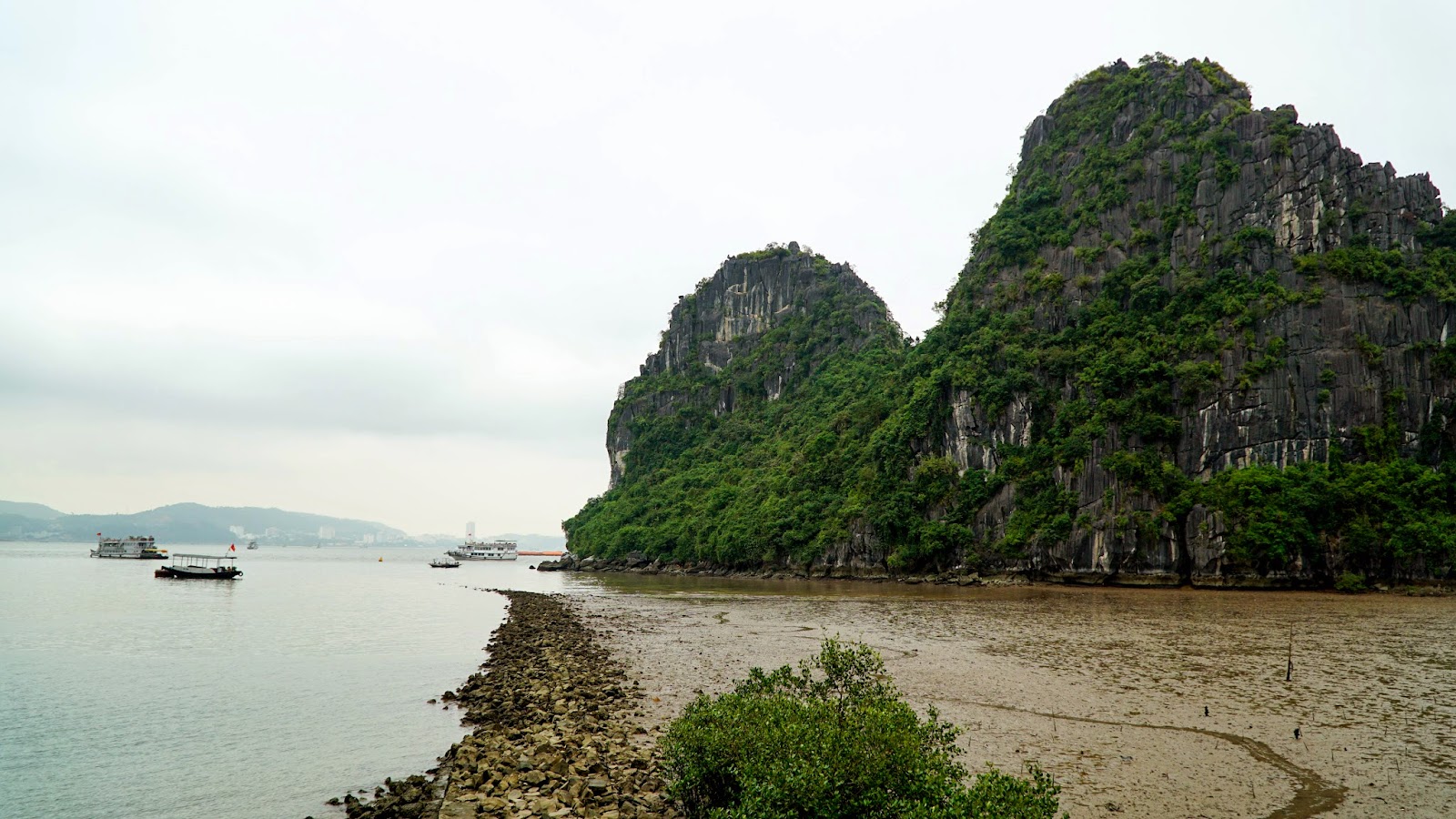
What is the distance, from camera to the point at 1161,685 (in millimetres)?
19547

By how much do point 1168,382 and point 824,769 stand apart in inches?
2800

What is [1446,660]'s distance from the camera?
23.2 meters

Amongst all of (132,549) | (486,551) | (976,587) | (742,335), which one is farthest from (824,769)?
(486,551)

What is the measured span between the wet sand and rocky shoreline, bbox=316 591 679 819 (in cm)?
163

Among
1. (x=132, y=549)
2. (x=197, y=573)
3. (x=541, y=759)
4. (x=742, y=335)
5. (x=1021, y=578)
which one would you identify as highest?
(x=742, y=335)

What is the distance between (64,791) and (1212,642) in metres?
32.1

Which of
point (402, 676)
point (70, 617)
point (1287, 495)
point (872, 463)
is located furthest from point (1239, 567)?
point (70, 617)

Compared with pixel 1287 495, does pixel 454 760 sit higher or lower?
lower

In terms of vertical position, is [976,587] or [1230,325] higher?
[1230,325]

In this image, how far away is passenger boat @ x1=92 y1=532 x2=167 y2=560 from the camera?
109m

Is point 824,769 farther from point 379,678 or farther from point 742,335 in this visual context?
point 742,335

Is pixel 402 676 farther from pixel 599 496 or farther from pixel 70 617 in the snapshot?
pixel 599 496

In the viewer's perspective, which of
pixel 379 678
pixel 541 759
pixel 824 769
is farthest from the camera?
pixel 379 678

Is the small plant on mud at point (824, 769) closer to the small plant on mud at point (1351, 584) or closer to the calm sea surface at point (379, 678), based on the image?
the calm sea surface at point (379, 678)
